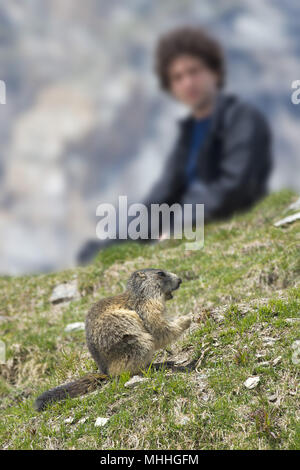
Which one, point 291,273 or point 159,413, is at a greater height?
point 291,273

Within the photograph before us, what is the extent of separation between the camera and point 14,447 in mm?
5305

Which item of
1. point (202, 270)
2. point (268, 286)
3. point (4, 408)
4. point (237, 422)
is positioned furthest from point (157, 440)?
point (202, 270)

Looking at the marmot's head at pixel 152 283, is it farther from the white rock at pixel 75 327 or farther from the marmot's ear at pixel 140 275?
the white rock at pixel 75 327

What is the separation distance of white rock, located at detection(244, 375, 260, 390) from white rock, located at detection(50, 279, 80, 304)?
20.0ft

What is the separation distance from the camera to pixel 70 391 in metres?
5.67

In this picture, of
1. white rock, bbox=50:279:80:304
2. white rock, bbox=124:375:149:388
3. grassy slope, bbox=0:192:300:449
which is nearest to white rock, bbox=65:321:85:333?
grassy slope, bbox=0:192:300:449

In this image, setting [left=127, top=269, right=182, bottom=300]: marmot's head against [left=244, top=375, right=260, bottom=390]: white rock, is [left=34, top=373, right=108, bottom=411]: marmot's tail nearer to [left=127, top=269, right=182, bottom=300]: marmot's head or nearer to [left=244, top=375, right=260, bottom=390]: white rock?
[left=127, top=269, right=182, bottom=300]: marmot's head

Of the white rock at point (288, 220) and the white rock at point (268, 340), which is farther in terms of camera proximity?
the white rock at point (288, 220)

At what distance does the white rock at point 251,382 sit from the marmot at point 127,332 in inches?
45.3

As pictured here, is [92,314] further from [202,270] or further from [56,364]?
[202,270]

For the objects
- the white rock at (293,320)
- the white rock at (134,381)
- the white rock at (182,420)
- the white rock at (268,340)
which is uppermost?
the white rock at (293,320)

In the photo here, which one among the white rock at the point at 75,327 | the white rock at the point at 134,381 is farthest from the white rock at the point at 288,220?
the white rock at the point at 134,381

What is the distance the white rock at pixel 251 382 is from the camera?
16.6ft

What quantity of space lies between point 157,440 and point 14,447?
166 centimetres
